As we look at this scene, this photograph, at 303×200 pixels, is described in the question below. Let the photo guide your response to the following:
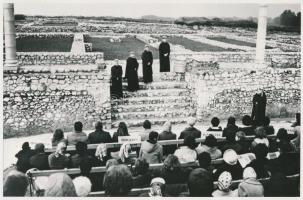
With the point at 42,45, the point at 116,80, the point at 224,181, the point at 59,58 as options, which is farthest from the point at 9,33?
the point at 42,45

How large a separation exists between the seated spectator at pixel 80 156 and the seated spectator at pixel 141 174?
900mm

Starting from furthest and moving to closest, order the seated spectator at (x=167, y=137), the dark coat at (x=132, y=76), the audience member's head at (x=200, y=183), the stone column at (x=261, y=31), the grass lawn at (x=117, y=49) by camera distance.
Answer: the grass lawn at (x=117, y=49), the dark coat at (x=132, y=76), the stone column at (x=261, y=31), the seated spectator at (x=167, y=137), the audience member's head at (x=200, y=183)

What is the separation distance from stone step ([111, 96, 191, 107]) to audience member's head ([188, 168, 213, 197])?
21.5 feet

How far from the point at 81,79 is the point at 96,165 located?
16.3 feet

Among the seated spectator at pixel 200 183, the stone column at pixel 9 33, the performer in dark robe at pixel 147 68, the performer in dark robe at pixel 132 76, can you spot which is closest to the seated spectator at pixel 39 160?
the seated spectator at pixel 200 183

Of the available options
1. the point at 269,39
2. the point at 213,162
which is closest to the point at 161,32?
the point at 269,39

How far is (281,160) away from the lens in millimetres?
7566

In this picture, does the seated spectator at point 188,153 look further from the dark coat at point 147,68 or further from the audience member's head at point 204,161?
the dark coat at point 147,68

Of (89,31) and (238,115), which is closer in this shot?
(238,115)

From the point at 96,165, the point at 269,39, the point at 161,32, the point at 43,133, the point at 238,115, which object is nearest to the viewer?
the point at 96,165

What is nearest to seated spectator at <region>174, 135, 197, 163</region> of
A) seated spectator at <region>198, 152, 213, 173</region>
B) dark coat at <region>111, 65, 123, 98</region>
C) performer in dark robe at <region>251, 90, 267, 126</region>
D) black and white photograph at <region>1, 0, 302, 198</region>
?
black and white photograph at <region>1, 0, 302, 198</region>

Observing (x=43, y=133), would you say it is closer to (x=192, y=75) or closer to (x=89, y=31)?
(x=192, y=75)

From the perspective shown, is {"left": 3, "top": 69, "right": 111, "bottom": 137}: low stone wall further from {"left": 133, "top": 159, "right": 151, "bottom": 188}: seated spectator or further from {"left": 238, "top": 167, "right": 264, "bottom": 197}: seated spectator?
{"left": 238, "top": 167, "right": 264, "bottom": 197}: seated spectator

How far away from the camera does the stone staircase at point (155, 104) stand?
12.5 meters
